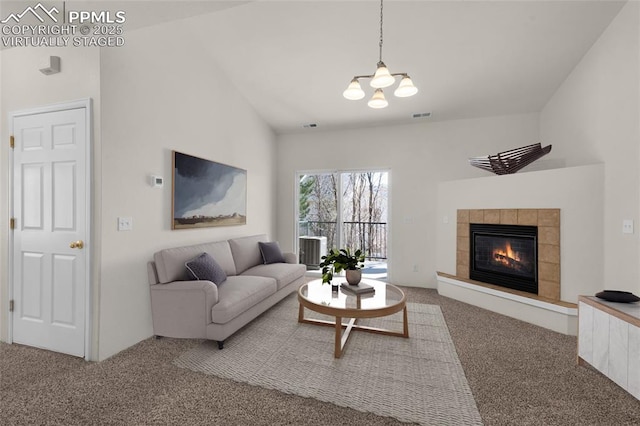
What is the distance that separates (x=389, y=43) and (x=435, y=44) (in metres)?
0.51

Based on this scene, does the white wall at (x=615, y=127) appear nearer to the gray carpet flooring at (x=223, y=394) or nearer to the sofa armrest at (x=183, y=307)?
the gray carpet flooring at (x=223, y=394)

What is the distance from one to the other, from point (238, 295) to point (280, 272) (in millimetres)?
1035


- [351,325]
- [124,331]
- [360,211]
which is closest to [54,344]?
[124,331]

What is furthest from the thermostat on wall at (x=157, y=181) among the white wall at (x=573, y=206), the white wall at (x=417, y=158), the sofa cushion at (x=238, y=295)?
the white wall at (x=573, y=206)

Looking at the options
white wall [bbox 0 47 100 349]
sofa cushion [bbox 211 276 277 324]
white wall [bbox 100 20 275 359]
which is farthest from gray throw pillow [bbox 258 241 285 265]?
white wall [bbox 0 47 100 349]

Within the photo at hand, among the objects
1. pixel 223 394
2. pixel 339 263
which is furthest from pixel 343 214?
pixel 223 394

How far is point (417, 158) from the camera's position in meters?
4.91

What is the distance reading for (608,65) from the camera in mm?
2832

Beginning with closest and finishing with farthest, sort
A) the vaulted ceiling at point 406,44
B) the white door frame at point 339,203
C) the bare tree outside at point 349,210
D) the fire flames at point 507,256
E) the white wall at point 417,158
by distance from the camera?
the vaulted ceiling at point 406,44, the fire flames at point 507,256, the white wall at point 417,158, the white door frame at point 339,203, the bare tree outside at point 349,210

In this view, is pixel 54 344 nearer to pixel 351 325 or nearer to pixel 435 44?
pixel 351 325

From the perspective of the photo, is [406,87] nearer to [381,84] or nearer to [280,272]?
[381,84]

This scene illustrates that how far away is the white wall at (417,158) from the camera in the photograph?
4566mm

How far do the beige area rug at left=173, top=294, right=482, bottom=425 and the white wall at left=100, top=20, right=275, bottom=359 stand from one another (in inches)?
29.2

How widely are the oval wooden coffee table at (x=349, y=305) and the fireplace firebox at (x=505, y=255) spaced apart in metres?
1.64
